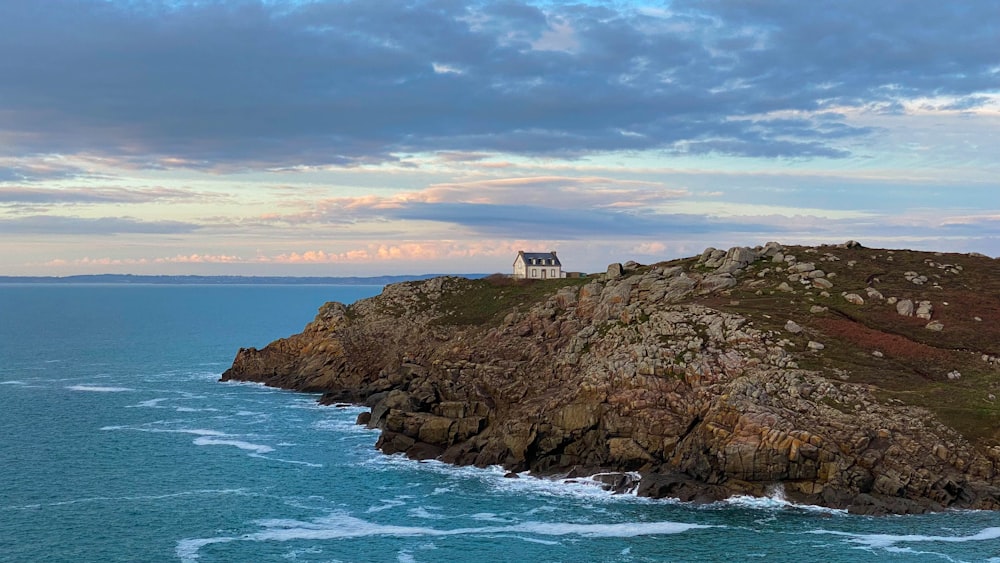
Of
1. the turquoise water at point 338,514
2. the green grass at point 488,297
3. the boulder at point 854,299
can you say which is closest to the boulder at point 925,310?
the boulder at point 854,299

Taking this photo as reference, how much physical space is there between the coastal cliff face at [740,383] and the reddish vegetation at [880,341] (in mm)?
286

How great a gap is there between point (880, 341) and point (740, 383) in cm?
2131

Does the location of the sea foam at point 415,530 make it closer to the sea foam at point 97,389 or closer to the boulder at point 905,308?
the boulder at point 905,308

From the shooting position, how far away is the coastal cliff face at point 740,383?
74.8 meters

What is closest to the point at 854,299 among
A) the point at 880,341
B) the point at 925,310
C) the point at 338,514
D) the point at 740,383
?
the point at 925,310

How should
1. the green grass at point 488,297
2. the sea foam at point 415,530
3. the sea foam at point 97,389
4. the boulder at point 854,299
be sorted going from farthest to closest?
1. the green grass at point 488,297
2. the sea foam at point 97,389
3. the boulder at point 854,299
4. the sea foam at point 415,530

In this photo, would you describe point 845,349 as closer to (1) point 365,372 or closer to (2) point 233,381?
(1) point 365,372

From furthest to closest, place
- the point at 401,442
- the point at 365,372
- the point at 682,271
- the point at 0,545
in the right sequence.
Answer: the point at 365,372
the point at 682,271
the point at 401,442
the point at 0,545

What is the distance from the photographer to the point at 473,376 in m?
108

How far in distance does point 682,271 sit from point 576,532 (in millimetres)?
63177

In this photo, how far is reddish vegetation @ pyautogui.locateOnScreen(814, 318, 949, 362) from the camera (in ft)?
302

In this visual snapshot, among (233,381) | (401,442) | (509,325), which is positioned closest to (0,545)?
(401,442)

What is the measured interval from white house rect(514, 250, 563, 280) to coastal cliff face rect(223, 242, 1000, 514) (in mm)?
41598

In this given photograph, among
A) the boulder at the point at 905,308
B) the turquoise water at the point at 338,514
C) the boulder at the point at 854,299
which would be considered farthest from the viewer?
the boulder at the point at 854,299
